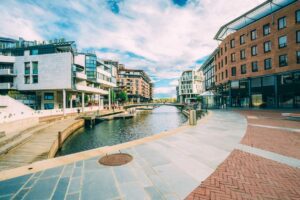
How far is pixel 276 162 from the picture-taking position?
5176 mm

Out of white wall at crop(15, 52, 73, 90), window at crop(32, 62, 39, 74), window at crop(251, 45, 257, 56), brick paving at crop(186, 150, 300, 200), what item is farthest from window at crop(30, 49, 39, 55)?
window at crop(251, 45, 257, 56)

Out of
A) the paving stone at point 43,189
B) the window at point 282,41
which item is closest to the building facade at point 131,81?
the window at point 282,41

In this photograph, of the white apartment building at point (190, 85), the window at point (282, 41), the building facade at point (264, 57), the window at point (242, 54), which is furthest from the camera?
the white apartment building at point (190, 85)

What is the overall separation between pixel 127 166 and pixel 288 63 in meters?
33.5

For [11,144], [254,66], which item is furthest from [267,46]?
[11,144]

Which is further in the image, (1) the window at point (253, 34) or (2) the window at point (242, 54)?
(2) the window at point (242, 54)

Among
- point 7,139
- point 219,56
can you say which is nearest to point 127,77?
point 219,56

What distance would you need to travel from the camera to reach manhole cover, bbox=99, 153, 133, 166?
5293 millimetres

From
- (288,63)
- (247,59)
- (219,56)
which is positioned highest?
(219,56)

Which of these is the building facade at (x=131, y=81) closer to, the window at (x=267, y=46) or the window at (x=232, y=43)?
the window at (x=232, y=43)

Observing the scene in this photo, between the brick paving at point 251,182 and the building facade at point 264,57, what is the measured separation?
29.5 metres

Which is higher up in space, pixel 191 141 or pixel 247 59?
pixel 247 59

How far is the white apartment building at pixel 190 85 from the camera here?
11400 cm

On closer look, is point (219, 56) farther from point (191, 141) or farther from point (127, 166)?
point (127, 166)
